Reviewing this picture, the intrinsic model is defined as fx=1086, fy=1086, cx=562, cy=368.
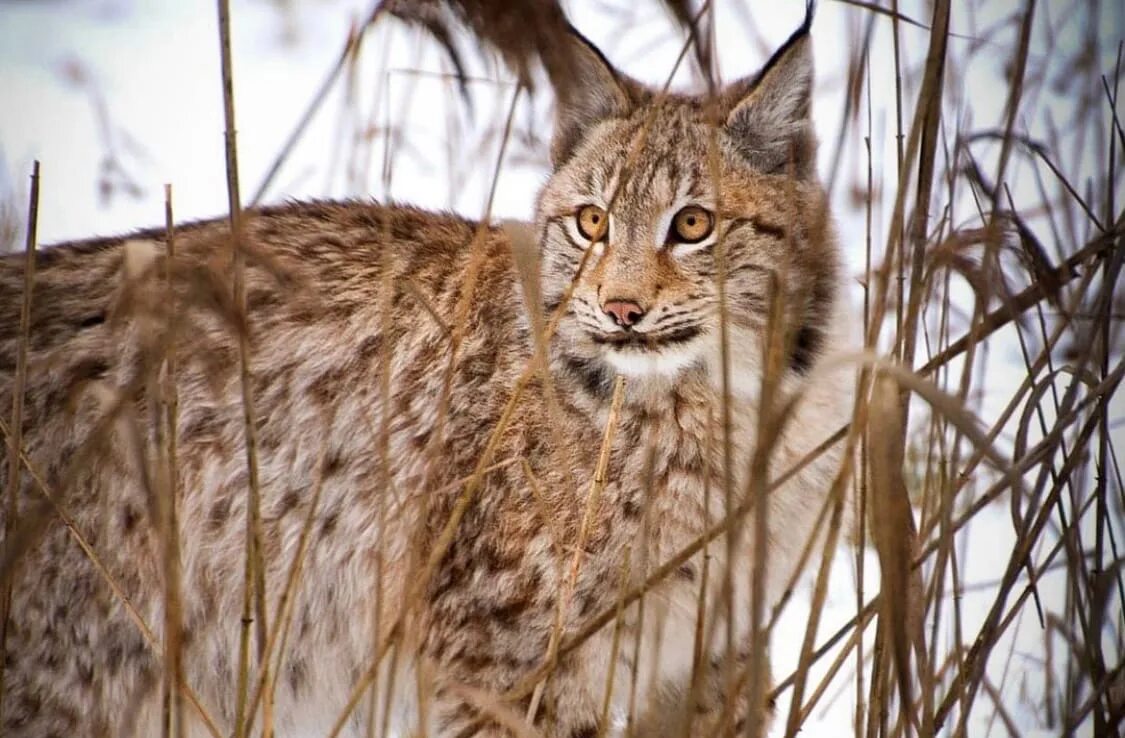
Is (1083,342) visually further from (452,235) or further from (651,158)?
(452,235)

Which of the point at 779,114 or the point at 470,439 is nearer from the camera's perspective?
the point at 779,114

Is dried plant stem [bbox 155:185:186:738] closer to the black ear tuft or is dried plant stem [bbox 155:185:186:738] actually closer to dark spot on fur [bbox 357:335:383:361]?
dark spot on fur [bbox 357:335:383:361]

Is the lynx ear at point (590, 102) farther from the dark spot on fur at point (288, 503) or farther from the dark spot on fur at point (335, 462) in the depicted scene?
the dark spot on fur at point (288, 503)

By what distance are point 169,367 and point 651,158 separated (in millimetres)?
1499

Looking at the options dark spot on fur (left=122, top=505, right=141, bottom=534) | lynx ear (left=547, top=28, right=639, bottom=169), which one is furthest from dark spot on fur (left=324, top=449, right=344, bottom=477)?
lynx ear (left=547, top=28, right=639, bottom=169)

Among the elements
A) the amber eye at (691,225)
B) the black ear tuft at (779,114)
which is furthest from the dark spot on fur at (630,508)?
the black ear tuft at (779,114)

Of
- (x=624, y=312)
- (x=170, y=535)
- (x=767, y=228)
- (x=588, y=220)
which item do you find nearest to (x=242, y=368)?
(x=170, y=535)

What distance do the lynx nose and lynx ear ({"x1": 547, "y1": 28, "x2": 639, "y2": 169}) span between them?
1.84 ft

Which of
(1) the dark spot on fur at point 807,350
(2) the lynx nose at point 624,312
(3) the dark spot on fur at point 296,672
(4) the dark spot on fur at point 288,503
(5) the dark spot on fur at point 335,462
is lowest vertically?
(3) the dark spot on fur at point 296,672

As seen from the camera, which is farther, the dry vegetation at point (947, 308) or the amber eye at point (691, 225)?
the amber eye at point (691, 225)

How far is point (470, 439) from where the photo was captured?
286cm

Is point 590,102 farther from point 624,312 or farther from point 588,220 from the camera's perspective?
point 624,312

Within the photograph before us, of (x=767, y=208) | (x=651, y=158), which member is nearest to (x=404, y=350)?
(x=651, y=158)

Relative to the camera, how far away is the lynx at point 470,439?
8.63ft
